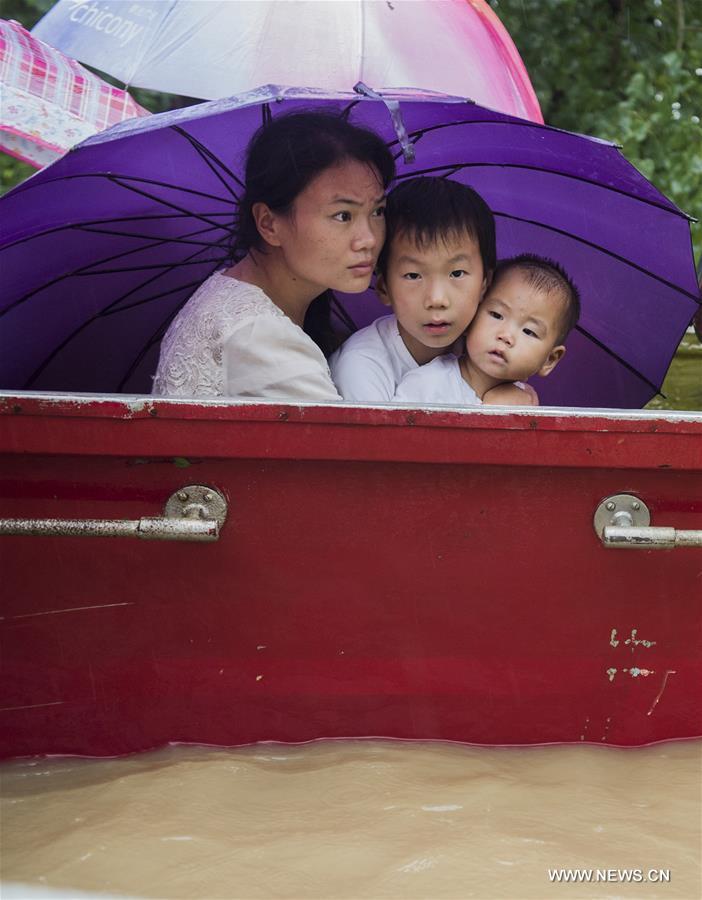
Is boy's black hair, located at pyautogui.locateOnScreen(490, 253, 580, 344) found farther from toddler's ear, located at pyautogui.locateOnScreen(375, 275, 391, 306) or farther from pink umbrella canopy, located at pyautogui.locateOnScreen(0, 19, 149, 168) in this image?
pink umbrella canopy, located at pyautogui.locateOnScreen(0, 19, 149, 168)

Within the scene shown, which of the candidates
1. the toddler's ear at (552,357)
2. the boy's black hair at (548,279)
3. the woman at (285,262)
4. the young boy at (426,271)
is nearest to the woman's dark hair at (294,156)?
the woman at (285,262)

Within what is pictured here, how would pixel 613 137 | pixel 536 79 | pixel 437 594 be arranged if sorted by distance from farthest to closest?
1. pixel 536 79
2. pixel 613 137
3. pixel 437 594

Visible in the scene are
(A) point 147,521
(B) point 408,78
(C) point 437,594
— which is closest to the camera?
(A) point 147,521

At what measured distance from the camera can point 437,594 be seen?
2.01 meters

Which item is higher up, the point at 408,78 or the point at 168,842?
the point at 408,78

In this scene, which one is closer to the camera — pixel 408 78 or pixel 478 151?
pixel 408 78

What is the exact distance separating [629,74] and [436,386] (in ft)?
15.5

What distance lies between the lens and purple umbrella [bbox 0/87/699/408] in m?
2.38

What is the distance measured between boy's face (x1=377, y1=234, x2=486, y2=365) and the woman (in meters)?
0.08

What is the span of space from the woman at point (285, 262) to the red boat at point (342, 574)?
0.28 m

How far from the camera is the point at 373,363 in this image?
2393 millimetres

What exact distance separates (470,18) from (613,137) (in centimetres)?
351

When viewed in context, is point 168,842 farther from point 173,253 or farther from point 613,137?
point 613,137

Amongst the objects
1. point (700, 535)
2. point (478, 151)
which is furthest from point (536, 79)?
point (700, 535)
